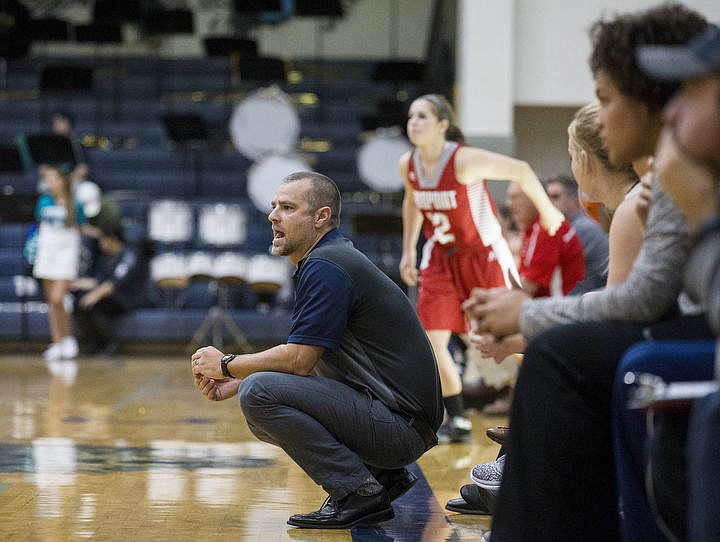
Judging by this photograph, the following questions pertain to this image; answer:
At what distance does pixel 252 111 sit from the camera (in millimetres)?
11031

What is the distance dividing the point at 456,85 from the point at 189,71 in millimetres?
5049

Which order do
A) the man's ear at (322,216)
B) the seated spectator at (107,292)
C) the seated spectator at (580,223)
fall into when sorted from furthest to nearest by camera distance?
the seated spectator at (107,292)
the seated spectator at (580,223)
the man's ear at (322,216)

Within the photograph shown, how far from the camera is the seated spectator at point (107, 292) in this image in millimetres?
9781

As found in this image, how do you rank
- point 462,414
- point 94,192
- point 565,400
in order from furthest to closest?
point 94,192
point 462,414
point 565,400

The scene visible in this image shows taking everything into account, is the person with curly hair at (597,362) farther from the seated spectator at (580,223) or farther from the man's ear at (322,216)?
the seated spectator at (580,223)

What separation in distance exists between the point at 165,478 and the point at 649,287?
240 centimetres

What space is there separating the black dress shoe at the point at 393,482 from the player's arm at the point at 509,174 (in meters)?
1.65

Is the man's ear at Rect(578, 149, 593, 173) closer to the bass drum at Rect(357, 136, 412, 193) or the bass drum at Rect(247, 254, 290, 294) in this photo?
the bass drum at Rect(247, 254, 290, 294)

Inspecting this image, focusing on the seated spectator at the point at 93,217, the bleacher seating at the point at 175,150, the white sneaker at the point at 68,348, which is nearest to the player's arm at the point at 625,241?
the bleacher seating at the point at 175,150

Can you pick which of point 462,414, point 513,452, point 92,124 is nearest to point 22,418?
point 462,414

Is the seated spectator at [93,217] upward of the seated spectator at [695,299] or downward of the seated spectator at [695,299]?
downward

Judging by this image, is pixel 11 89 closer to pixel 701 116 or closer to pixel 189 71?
pixel 189 71

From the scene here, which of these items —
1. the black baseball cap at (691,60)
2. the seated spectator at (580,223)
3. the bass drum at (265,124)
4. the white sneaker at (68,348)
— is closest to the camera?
the black baseball cap at (691,60)

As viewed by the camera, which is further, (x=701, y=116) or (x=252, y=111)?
(x=252, y=111)
